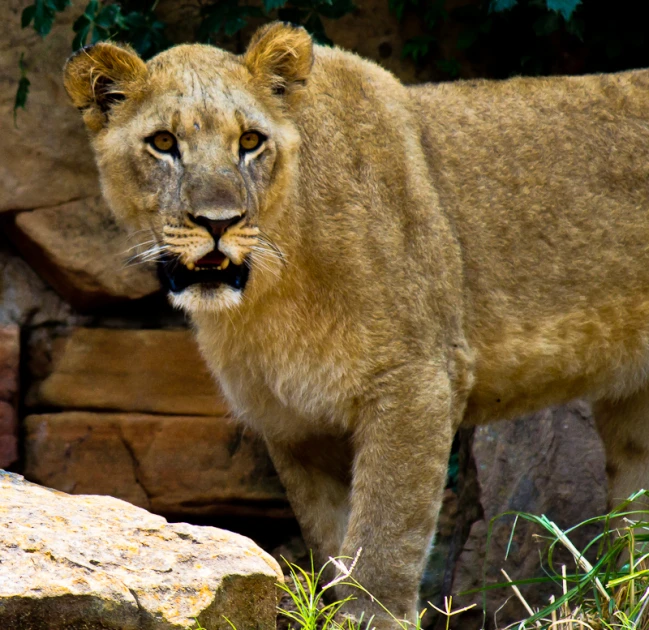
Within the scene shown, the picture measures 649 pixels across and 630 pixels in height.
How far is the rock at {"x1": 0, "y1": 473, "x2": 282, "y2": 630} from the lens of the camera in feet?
7.96

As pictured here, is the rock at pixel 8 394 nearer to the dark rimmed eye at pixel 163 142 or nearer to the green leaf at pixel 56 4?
the green leaf at pixel 56 4

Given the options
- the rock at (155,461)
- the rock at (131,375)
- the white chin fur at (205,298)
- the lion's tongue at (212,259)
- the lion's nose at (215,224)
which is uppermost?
the lion's nose at (215,224)

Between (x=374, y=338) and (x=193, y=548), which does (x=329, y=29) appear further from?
(x=193, y=548)

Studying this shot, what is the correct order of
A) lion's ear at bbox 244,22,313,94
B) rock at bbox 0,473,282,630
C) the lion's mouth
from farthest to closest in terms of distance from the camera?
lion's ear at bbox 244,22,313,94, the lion's mouth, rock at bbox 0,473,282,630

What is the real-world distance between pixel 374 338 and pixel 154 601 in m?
1.54

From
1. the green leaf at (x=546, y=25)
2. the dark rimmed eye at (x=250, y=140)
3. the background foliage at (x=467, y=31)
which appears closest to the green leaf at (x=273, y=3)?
the background foliage at (x=467, y=31)

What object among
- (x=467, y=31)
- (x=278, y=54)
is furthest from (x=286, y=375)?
(x=467, y=31)

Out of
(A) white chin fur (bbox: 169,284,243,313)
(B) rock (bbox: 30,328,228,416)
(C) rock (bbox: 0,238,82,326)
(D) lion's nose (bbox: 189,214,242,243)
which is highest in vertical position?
(D) lion's nose (bbox: 189,214,242,243)

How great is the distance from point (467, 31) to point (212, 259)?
2.83 metres

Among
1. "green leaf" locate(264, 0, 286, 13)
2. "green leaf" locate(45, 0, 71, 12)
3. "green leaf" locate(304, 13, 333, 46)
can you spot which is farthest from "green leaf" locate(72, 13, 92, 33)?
"green leaf" locate(304, 13, 333, 46)

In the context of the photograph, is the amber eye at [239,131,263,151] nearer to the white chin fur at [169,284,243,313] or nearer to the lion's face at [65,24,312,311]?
the lion's face at [65,24,312,311]

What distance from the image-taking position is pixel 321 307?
3.86 m

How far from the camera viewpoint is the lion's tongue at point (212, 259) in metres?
3.43

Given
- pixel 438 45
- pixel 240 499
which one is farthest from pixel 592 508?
pixel 438 45
